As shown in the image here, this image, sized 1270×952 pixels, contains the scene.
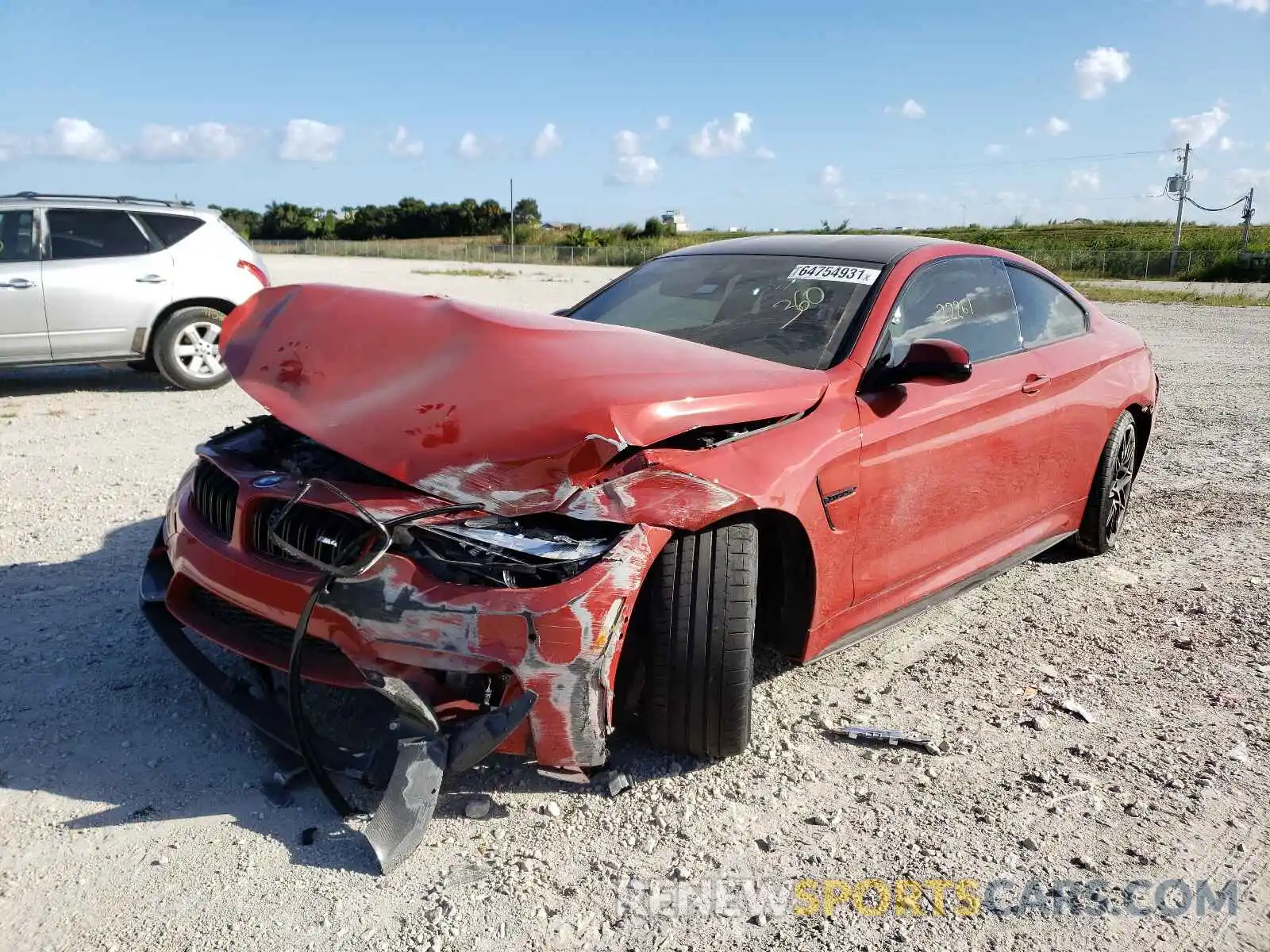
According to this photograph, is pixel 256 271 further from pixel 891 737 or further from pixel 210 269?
pixel 891 737

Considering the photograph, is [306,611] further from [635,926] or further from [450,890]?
[635,926]

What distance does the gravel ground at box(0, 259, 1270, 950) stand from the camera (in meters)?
2.27

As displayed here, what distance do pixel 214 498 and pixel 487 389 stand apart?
0.99 meters

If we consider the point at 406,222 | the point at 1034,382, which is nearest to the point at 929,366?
the point at 1034,382

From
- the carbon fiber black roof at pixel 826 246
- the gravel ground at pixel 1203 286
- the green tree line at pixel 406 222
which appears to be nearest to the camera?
the carbon fiber black roof at pixel 826 246

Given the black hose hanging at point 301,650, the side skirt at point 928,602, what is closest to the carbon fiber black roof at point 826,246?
the side skirt at point 928,602

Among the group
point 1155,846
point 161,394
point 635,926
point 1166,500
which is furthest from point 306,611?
point 161,394

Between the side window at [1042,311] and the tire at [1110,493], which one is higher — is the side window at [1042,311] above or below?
above

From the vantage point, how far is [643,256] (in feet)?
166

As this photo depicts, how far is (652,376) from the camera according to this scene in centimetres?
279

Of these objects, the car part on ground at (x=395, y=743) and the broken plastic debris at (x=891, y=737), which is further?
the broken plastic debris at (x=891, y=737)

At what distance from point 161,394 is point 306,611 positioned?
6912mm

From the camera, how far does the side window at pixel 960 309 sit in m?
3.62

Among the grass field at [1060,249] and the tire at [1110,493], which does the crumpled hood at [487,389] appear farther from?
the grass field at [1060,249]
